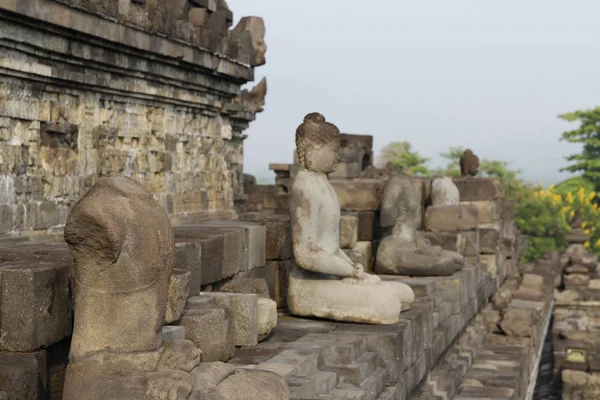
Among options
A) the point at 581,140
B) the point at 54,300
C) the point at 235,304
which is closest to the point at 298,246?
the point at 235,304

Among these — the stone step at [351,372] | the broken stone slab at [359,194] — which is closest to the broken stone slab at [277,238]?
the stone step at [351,372]

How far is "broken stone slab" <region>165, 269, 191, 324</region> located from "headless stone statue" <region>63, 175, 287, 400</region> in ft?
2.49

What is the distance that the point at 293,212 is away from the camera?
7559 mm

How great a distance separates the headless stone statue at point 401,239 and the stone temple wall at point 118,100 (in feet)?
11.4

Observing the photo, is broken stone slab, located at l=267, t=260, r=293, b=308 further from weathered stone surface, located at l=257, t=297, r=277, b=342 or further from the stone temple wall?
the stone temple wall

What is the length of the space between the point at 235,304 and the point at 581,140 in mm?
46571

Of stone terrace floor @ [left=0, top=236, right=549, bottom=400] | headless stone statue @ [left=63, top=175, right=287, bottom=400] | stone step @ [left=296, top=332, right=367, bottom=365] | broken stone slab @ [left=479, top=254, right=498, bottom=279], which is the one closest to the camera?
headless stone statue @ [left=63, top=175, right=287, bottom=400]

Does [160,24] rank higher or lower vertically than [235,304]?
higher

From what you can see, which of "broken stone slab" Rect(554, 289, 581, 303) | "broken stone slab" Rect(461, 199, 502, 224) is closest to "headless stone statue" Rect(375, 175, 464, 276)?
"broken stone slab" Rect(461, 199, 502, 224)

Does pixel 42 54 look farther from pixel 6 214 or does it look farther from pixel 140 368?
pixel 140 368

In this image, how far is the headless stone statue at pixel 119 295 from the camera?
13.6ft

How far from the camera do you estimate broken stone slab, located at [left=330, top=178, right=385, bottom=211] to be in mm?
11570

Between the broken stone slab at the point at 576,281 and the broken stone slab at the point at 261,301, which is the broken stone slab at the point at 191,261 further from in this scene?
the broken stone slab at the point at 576,281

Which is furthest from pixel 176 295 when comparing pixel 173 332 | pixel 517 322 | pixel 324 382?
pixel 517 322
